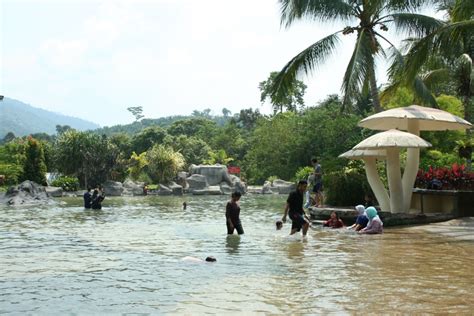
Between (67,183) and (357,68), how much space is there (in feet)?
131

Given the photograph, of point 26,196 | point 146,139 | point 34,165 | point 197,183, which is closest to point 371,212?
point 26,196

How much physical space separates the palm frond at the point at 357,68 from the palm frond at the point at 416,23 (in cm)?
151

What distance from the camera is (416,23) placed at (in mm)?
22844

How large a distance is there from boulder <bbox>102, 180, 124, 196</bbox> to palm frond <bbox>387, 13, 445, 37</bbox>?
38.2m

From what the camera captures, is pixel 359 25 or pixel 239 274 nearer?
pixel 239 274

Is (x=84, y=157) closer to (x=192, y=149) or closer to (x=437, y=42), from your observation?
(x=192, y=149)

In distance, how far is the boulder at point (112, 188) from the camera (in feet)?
183

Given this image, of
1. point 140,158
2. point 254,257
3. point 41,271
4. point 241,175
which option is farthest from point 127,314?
point 241,175

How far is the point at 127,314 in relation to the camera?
6688mm

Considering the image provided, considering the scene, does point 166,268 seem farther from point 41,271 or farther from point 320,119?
point 320,119

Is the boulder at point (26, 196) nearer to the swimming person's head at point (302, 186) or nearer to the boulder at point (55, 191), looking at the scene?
the boulder at point (55, 191)

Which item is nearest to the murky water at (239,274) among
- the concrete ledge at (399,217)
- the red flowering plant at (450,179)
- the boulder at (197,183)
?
the concrete ledge at (399,217)

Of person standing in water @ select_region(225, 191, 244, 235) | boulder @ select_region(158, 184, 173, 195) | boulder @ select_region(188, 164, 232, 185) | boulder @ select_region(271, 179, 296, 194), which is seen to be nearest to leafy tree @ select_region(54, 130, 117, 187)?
boulder @ select_region(158, 184, 173, 195)

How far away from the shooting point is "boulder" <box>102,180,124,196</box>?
183ft
